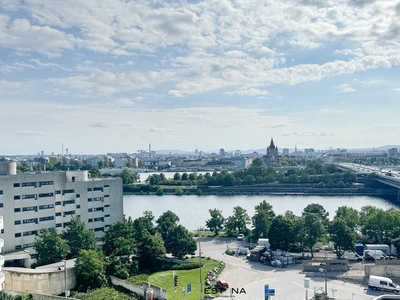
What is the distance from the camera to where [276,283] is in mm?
11625

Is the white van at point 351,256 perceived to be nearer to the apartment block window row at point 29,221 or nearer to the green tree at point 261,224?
the green tree at point 261,224

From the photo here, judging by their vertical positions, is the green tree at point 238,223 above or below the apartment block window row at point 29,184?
below

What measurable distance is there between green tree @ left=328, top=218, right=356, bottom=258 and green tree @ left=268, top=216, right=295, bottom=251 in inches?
60.0

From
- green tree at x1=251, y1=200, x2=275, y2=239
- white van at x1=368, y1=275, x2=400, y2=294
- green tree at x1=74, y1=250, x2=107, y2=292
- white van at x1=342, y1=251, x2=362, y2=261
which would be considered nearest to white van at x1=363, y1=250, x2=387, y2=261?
white van at x1=342, y1=251, x2=362, y2=261

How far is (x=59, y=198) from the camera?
53.4ft

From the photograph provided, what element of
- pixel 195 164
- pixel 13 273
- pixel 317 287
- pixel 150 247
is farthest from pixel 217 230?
pixel 195 164

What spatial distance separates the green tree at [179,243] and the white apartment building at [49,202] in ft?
14.6

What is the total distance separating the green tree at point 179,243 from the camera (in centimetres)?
1430

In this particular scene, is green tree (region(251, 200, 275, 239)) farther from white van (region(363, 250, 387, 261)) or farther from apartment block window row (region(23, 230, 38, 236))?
apartment block window row (region(23, 230, 38, 236))

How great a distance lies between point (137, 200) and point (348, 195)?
20.9 metres

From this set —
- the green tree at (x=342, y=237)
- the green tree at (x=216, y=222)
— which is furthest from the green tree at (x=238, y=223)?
the green tree at (x=342, y=237)

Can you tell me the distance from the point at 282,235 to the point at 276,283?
337 centimetres

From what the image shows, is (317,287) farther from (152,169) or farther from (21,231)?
(152,169)

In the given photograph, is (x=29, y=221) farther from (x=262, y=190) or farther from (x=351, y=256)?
(x=262, y=190)
